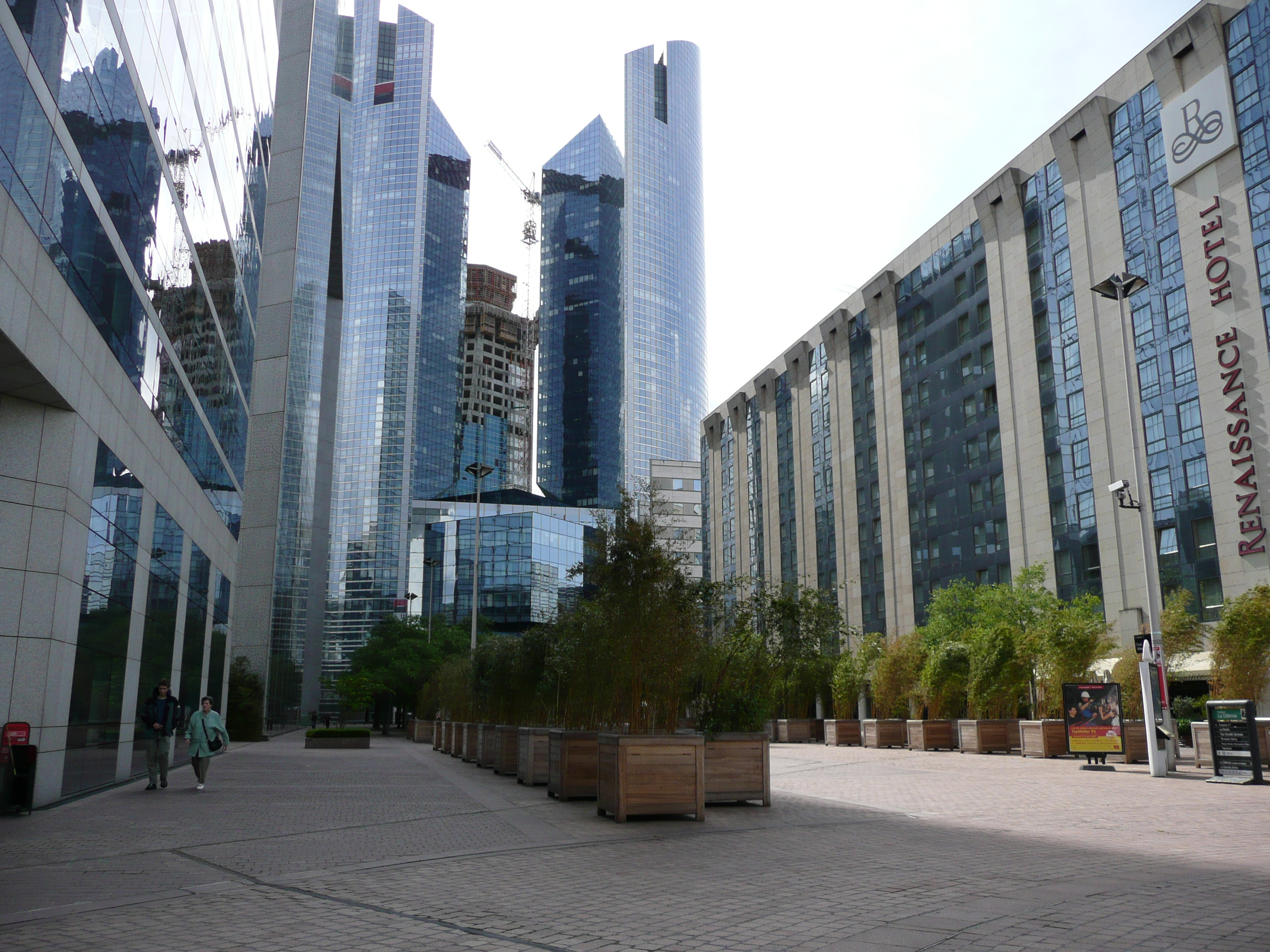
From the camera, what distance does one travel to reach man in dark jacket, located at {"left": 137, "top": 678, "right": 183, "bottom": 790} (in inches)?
691

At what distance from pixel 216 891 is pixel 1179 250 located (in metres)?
43.2

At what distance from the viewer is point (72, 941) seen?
6.12 m

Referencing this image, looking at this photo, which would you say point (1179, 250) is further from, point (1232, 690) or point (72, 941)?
point (72, 941)

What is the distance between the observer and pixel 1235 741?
1814cm

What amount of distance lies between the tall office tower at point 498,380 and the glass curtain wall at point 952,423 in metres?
119

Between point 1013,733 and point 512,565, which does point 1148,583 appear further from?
point 512,565

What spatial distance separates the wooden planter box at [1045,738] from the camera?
28875 mm

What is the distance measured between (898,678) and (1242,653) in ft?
56.8

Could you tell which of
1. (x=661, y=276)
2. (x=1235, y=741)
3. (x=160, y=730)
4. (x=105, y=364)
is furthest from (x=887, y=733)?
(x=661, y=276)

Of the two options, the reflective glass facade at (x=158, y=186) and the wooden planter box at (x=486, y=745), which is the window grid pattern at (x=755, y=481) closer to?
the reflective glass facade at (x=158, y=186)

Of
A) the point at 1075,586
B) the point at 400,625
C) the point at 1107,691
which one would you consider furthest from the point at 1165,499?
the point at 400,625

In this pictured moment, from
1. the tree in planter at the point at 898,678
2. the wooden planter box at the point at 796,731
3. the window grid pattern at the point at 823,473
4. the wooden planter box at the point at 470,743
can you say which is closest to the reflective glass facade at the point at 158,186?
the wooden planter box at the point at 470,743

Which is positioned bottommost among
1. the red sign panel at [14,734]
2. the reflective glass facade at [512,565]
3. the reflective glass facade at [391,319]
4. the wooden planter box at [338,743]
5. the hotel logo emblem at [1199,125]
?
the wooden planter box at [338,743]

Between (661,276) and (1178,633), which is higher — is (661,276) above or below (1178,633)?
above
